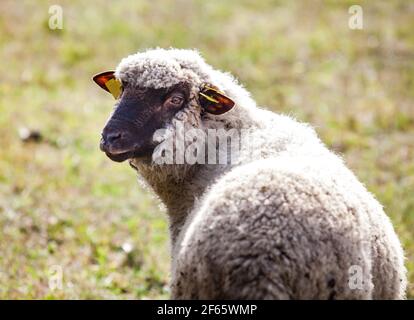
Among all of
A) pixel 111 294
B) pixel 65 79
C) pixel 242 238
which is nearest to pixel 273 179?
pixel 242 238

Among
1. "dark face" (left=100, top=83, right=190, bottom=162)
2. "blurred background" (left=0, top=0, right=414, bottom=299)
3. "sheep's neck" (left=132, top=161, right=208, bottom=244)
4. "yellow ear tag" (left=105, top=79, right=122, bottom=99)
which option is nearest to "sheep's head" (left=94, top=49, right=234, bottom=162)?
"dark face" (left=100, top=83, right=190, bottom=162)

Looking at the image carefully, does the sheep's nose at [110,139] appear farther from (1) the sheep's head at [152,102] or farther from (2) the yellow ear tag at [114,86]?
(2) the yellow ear tag at [114,86]

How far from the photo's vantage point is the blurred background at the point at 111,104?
715 cm

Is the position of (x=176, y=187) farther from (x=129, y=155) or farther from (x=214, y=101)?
(x=214, y=101)

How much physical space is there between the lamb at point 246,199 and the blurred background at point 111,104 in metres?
2.15

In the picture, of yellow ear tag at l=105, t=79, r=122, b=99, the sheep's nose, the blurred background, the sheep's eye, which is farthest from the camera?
the blurred background

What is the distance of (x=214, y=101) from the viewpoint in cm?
484

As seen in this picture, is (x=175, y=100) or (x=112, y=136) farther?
(x=175, y=100)

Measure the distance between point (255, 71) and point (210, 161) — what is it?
9256mm

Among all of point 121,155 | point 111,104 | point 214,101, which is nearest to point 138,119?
point 121,155

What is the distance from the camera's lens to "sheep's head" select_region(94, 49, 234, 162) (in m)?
4.65

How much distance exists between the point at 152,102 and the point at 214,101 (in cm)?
44

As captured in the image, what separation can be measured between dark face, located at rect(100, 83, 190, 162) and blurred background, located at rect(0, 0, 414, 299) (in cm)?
212

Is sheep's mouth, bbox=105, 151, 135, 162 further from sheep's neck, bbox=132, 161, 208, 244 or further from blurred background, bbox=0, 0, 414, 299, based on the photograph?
blurred background, bbox=0, 0, 414, 299
